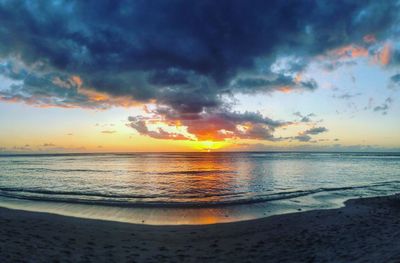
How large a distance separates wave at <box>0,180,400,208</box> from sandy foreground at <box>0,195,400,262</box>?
23.4 feet

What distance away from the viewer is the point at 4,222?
1678 centimetres

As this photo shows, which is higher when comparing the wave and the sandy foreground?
the sandy foreground

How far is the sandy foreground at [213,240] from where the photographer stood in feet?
36.0

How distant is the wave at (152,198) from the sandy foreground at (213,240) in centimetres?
712

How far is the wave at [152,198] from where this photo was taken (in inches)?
1031

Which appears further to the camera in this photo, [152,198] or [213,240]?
[152,198]

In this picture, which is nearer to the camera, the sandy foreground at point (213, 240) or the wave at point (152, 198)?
the sandy foreground at point (213, 240)

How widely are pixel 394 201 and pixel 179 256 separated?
71.6ft

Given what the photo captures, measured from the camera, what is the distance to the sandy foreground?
1098 cm

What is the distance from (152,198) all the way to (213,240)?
15883mm

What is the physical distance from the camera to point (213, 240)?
14250 millimetres

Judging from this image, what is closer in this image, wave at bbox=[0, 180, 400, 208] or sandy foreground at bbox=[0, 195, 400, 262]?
sandy foreground at bbox=[0, 195, 400, 262]

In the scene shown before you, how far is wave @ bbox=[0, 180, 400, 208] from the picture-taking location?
26.2m

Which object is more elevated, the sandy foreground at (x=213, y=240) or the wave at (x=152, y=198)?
the sandy foreground at (x=213, y=240)
